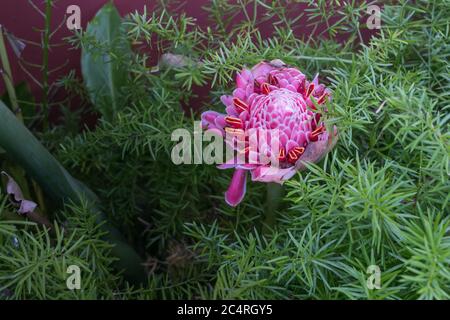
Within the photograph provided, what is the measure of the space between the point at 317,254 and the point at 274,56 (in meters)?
0.20

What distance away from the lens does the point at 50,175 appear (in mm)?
575

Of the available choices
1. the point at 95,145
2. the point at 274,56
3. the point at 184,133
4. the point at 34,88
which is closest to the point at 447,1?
the point at 274,56

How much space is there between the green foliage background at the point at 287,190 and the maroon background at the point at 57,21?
5 centimetres

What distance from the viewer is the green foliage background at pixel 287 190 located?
42 cm

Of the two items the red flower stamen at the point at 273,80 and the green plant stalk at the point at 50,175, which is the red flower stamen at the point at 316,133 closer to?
the red flower stamen at the point at 273,80

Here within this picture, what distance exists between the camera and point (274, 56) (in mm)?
558

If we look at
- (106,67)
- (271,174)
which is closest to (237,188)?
(271,174)

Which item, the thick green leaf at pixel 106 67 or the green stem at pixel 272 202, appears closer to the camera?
the green stem at pixel 272 202

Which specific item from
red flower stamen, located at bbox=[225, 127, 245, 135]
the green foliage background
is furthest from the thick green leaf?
red flower stamen, located at bbox=[225, 127, 245, 135]

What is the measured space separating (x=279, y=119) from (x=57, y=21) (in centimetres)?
39

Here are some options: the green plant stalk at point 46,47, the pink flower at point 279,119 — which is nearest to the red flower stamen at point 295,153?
the pink flower at point 279,119

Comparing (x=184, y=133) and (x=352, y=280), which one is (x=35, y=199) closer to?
(x=184, y=133)

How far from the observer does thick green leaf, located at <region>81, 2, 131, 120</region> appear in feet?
2.21

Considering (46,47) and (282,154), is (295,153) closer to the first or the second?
(282,154)
